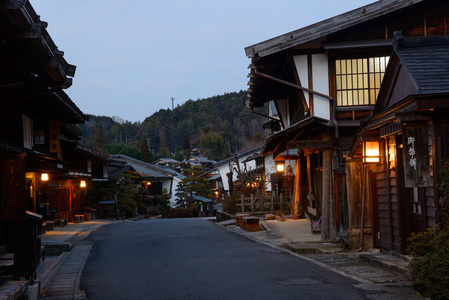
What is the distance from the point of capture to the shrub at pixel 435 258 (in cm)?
800

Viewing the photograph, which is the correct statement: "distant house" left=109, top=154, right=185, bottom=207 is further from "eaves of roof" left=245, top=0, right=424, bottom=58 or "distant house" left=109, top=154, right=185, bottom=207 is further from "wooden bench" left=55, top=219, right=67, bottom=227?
"eaves of roof" left=245, top=0, right=424, bottom=58

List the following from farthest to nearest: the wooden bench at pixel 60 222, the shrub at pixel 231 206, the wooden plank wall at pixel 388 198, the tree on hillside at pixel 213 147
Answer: the tree on hillside at pixel 213 147 < the shrub at pixel 231 206 < the wooden bench at pixel 60 222 < the wooden plank wall at pixel 388 198

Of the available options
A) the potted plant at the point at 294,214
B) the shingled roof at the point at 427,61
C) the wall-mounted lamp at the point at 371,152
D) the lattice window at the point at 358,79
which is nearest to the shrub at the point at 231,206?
the potted plant at the point at 294,214

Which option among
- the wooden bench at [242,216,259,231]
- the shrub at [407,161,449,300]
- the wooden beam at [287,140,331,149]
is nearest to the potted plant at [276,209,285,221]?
the wooden bench at [242,216,259,231]

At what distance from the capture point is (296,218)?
28.0m

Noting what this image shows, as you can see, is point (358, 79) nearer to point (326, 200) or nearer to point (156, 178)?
point (326, 200)

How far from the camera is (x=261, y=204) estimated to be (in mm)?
31938

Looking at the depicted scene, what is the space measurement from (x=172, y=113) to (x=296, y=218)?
144558mm

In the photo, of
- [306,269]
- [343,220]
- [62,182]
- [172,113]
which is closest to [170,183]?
[62,182]

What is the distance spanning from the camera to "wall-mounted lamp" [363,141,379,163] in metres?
13.0

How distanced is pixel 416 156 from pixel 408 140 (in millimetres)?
372

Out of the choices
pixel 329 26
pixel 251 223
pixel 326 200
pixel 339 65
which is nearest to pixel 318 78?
pixel 339 65

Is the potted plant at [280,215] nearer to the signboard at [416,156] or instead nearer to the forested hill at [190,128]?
the signboard at [416,156]

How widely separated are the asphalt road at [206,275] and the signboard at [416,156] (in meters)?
2.32
